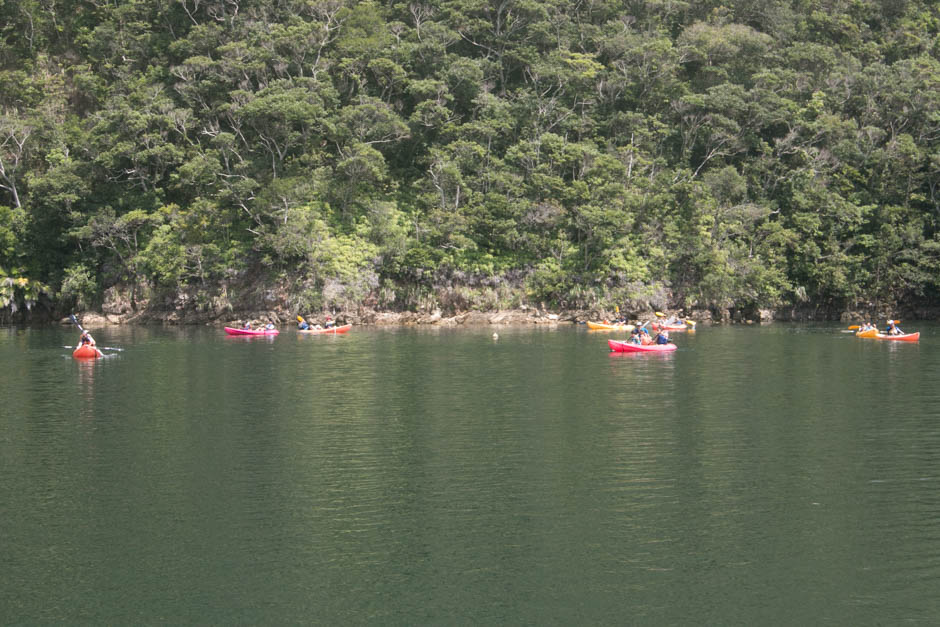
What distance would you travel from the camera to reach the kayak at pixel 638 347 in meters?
45.4

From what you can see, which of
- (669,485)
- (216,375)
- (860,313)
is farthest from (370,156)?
(669,485)

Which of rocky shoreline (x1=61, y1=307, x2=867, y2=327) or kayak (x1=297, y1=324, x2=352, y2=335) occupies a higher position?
rocky shoreline (x1=61, y1=307, x2=867, y2=327)

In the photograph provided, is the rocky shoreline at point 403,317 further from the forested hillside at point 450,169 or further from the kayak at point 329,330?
the kayak at point 329,330

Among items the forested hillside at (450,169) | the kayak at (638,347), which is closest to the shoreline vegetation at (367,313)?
the forested hillside at (450,169)

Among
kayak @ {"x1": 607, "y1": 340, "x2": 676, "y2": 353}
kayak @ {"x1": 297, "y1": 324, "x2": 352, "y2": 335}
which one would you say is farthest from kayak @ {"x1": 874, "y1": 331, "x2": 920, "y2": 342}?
kayak @ {"x1": 297, "y1": 324, "x2": 352, "y2": 335}

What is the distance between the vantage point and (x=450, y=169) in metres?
64.8

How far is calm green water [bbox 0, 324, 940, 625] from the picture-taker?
14.3m

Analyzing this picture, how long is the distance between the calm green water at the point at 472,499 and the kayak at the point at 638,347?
8.07m

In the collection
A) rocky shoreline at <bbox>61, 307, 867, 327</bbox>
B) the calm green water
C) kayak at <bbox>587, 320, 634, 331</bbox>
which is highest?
rocky shoreline at <bbox>61, 307, 867, 327</bbox>

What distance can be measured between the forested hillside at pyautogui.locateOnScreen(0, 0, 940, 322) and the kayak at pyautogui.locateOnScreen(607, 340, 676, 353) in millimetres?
19612

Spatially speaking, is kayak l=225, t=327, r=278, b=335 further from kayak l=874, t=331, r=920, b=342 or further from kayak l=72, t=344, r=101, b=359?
kayak l=874, t=331, r=920, b=342

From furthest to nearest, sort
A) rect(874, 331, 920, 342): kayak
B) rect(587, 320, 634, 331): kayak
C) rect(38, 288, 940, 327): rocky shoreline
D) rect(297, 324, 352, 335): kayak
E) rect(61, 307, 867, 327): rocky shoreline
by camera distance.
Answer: rect(61, 307, 867, 327): rocky shoreline < rect(38, 288, 940, 327): rocky shoreline < rect(587, 320, 634, 331): kayak < rect(297, 324, 352, 335): kayak < rect(874, 331, 920, 342): kayak

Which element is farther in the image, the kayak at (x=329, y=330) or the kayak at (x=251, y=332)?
the kayak at (x=329, y=330)

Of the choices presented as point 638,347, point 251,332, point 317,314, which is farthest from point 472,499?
point 317,314
